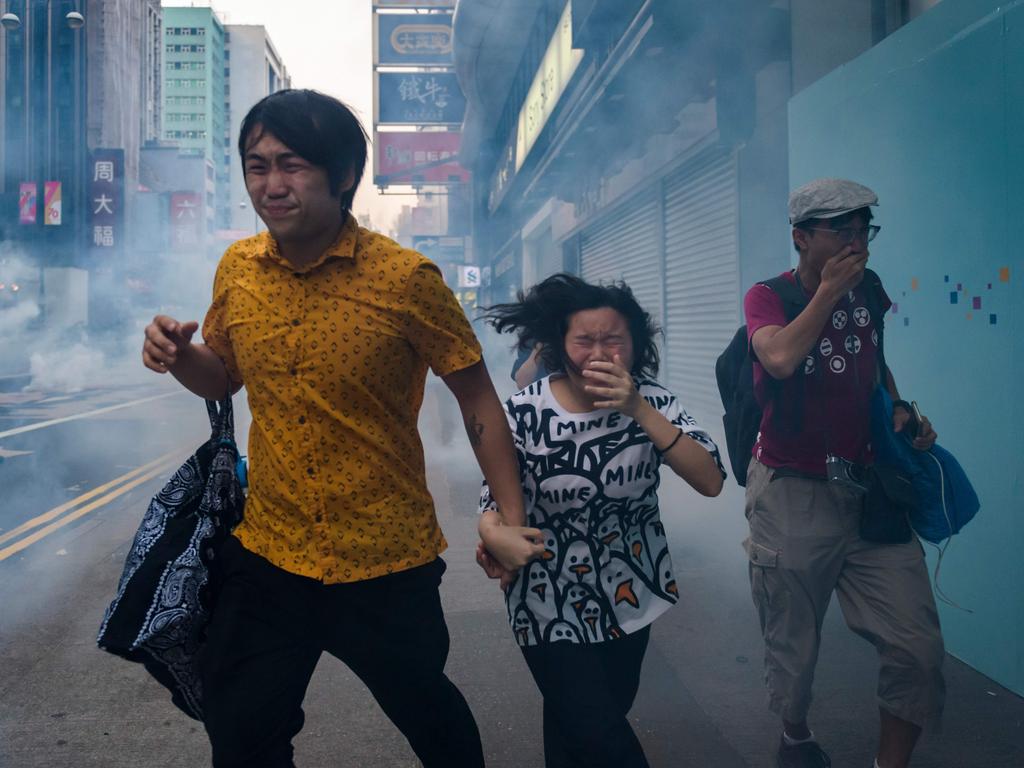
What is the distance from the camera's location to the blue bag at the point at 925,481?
2637 millimetres

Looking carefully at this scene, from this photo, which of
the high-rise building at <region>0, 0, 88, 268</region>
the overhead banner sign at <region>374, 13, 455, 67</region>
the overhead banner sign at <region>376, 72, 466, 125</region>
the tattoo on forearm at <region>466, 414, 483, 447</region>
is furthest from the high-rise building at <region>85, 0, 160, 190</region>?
the tattoo on forearm at <region>466, 414, 483, 447</region>

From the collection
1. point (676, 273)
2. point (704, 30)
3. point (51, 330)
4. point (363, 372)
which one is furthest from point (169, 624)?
point (51, 330)

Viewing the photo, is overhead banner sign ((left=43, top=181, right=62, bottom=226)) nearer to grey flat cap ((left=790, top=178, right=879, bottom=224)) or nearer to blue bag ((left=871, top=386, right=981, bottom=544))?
grey flat cap ((left=790, top=178, right=879, bottom=224))

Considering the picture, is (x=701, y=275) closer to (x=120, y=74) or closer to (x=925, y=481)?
(x=925, y=481)

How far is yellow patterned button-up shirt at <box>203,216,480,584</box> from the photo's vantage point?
1.98 metres

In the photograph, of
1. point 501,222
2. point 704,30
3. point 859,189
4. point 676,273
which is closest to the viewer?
point 859,189

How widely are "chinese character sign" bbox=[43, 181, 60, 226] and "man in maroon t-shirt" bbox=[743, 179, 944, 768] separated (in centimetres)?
3444

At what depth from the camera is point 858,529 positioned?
272cm

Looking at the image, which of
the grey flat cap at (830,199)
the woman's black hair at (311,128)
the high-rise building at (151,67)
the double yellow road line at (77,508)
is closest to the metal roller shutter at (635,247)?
the double yellow road line at (77,508)

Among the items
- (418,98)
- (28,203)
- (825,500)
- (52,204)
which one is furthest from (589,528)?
(28,203)

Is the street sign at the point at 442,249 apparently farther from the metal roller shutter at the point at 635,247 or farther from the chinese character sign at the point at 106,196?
the metal roller shutter at the point at 635,247

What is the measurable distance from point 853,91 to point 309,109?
311cm

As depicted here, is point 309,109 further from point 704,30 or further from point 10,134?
point 10,134

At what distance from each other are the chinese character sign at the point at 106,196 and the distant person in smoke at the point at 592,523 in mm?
36255
